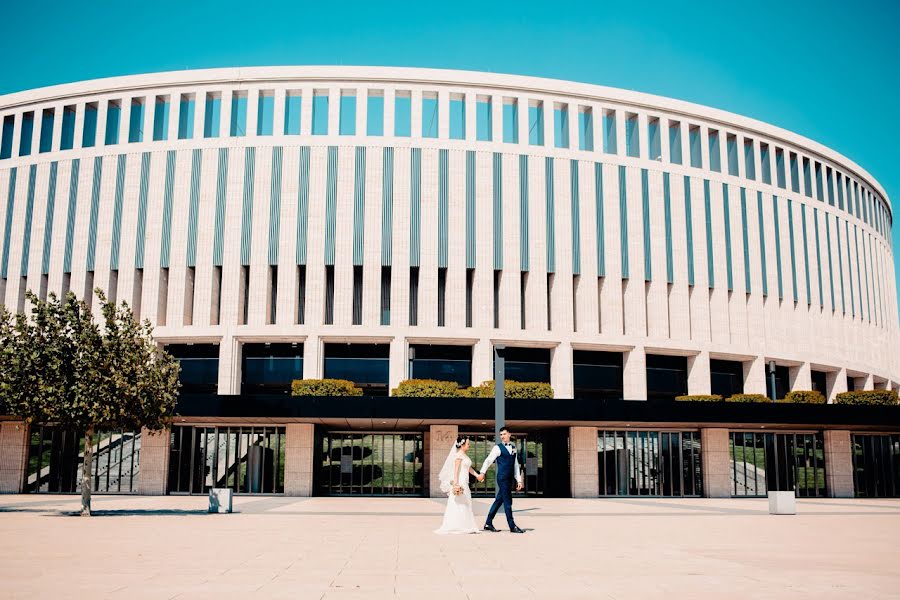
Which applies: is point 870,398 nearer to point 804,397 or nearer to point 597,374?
point 804,397

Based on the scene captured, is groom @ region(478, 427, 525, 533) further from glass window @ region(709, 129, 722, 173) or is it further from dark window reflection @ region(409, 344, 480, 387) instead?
glass window @ region(709, 129, 722, 173)

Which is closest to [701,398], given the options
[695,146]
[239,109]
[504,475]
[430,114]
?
[695,146]

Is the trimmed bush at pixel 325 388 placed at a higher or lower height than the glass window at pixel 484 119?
lower

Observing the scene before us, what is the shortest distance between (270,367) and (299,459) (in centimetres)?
803

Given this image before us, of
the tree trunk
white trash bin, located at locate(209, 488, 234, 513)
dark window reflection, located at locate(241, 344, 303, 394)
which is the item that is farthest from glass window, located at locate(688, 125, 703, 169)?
the tree trunk

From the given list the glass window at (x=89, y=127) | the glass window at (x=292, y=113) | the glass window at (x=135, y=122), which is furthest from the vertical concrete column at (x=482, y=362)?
the glass window at (x=89, y=127)

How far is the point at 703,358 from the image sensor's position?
149ft

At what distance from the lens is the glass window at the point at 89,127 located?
4563cm

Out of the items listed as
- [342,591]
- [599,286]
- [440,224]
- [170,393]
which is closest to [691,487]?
[599,286]

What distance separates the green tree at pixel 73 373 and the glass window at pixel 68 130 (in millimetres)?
26342

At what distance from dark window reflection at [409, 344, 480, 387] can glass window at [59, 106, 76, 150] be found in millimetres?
24025

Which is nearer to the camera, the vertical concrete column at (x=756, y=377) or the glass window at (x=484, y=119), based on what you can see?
the glass window at (x=484, y=119)

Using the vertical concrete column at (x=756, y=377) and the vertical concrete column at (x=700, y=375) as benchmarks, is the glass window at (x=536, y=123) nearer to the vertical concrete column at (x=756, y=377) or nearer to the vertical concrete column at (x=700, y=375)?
the vertical concrete column at (x=700, y=375)

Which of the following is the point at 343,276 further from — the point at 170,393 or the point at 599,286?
the point at 170,393
